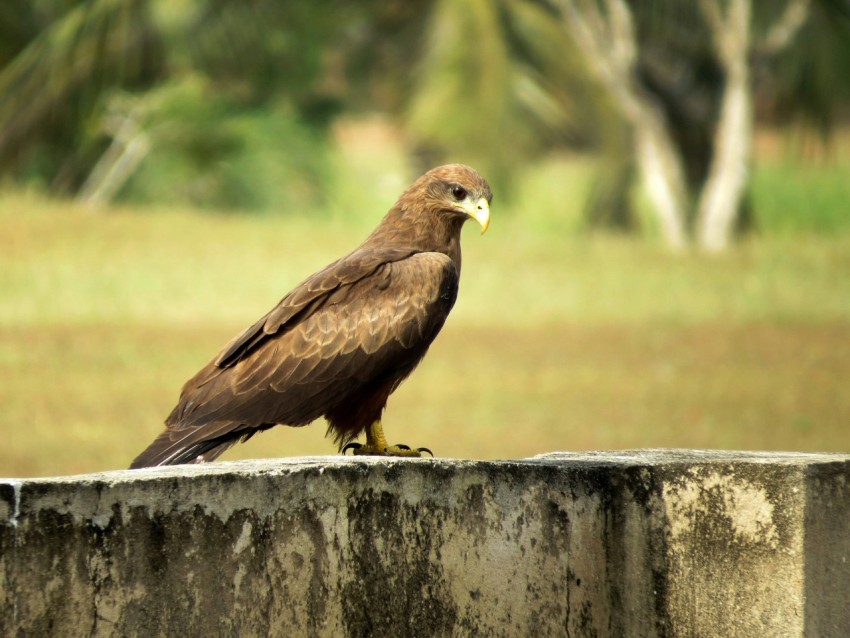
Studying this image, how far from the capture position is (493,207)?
33.7 ft

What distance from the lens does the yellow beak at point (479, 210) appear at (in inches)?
154

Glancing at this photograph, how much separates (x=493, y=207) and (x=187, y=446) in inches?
283

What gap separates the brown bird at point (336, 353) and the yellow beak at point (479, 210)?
42 mm

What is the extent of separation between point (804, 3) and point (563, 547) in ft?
28.5

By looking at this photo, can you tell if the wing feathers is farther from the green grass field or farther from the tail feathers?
the green grass field

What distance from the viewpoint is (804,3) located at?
10.4m

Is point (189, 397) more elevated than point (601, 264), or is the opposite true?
point (601, 264)

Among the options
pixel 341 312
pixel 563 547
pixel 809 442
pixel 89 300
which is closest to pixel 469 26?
pixel 89 300

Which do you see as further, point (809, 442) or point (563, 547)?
point (809, 442)

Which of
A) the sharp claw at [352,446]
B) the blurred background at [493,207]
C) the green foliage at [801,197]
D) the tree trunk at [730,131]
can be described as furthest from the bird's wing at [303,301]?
the green foliage at [801,197]

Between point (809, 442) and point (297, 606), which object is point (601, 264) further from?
point (297, 606)

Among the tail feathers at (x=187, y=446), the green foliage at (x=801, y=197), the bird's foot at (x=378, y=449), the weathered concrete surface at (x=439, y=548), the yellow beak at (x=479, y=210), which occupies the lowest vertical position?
the weathered concrete surface at (x=439, y=548)

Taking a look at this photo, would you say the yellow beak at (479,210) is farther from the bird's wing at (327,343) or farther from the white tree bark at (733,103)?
the white tree bark at (733,103)

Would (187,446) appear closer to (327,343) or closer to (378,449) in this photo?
(327,343)
